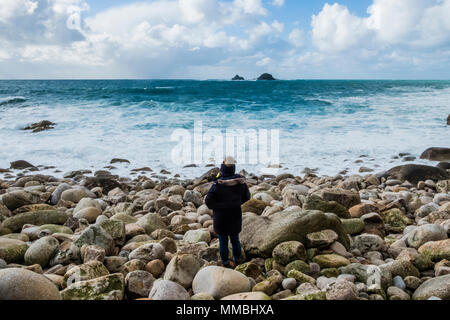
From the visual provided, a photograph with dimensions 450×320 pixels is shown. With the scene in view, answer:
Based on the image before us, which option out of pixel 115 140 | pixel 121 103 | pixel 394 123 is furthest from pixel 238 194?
pixel 121 103

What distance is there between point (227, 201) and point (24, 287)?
1.98m

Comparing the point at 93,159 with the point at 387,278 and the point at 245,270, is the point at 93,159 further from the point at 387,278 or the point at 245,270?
the point at 387,278

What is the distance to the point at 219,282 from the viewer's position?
10.1 feet

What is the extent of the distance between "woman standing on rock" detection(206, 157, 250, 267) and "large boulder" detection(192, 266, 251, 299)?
64 cm

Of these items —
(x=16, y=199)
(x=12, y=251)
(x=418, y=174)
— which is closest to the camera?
(x=12, y=251)

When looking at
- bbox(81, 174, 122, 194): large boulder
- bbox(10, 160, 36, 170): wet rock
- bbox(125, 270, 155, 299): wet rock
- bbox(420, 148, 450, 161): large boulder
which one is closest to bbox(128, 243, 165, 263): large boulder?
bbox(125, 270, 155, 299): wet rock

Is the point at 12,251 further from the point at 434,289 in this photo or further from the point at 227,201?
the point at 434,289

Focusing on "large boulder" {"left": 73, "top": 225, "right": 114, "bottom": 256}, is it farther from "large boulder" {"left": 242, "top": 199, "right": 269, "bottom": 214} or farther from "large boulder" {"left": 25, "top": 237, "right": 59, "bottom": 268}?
"large boulder" {"left": 242, "top": 199, "right": 269, "bottom": 214}

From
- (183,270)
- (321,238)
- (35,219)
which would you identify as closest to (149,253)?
(183,270)

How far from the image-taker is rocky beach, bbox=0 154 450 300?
9.91 ft

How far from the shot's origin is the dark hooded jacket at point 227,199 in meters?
3.74

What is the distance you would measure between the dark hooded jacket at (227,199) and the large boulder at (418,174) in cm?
666

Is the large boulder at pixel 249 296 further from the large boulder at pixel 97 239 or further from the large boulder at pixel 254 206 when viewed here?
Answer: the large boulder at pixel 254 206

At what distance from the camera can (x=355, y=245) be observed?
4395 mm
